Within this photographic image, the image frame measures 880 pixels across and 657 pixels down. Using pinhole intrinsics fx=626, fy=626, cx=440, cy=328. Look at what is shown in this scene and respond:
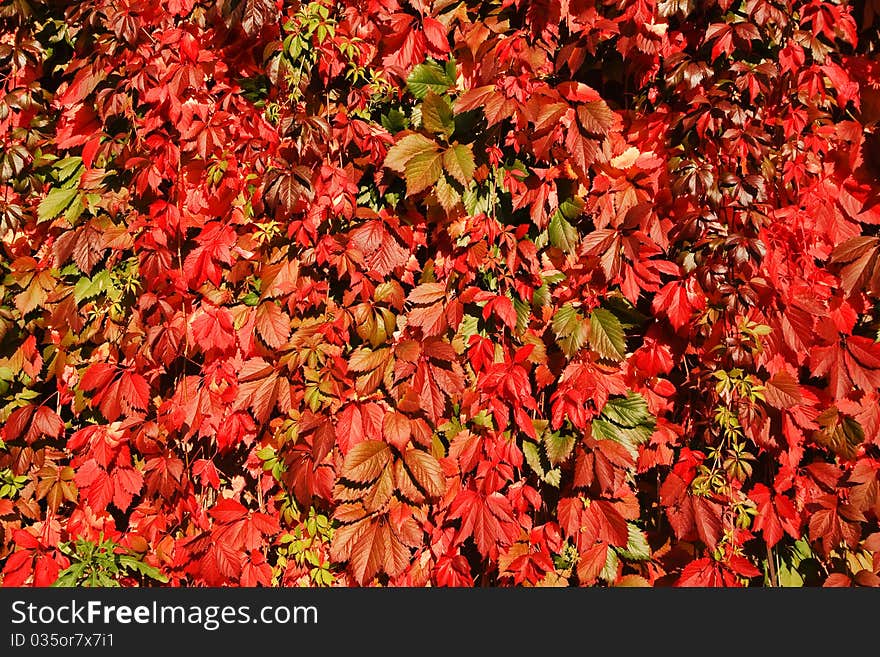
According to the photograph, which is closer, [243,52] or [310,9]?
[310,9]

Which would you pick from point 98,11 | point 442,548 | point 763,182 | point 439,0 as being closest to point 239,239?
point 98,11

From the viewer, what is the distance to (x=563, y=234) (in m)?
1.73

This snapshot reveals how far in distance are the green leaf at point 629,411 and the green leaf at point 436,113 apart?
2.89 feet

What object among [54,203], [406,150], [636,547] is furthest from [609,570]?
[54,203]

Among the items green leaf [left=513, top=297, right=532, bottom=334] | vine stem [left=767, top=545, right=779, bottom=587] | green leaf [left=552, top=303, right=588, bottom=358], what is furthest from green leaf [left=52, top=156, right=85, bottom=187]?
vine stem [left=767, top=545, right=779, bottom=587]

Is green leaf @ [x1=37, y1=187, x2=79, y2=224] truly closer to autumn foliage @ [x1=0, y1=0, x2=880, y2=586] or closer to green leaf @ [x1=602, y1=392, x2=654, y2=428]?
autumn foliage @ [x1=0, y1=0, x2=880, y2=586]

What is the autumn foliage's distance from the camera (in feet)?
5.36

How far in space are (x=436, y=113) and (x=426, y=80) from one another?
0.11 meters

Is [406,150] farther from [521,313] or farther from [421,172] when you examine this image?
[521,313]

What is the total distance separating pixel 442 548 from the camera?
173cm

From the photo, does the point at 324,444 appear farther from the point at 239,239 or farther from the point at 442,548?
the point at 239,239

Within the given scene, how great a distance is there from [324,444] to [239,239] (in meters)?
0.65

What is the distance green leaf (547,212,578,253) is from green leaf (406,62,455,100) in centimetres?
48

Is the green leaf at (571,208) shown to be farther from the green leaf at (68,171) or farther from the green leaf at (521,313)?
the green leaf at (68,171)
